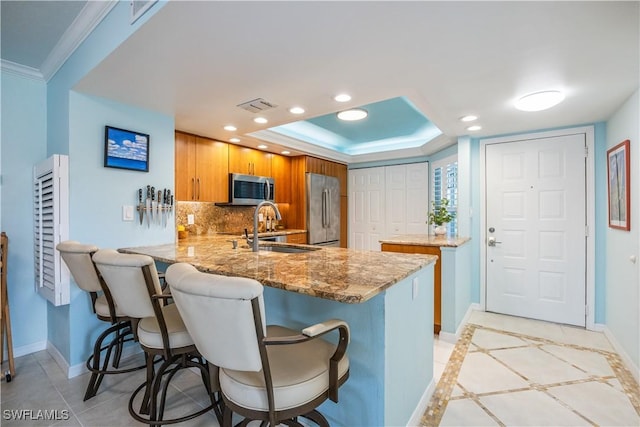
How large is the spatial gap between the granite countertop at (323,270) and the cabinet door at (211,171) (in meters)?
1.60

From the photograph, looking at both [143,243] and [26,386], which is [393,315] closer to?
[143,243]

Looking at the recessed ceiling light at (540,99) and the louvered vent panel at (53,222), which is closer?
the louvered vent panel at (53,222)

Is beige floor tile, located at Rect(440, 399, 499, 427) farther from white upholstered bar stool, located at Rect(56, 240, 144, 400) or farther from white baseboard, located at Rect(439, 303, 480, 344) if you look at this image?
white upholstered bar stool, located at Rect(56, 240, 144, 400)

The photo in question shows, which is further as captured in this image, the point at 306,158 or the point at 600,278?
the point at 306,158

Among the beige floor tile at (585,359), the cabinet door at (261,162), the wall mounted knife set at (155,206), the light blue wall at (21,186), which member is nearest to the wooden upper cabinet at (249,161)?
the cabinet door at (261,162)

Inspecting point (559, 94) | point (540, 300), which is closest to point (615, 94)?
point (559, 94)

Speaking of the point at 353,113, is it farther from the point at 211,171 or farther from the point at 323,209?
the point at 323,209

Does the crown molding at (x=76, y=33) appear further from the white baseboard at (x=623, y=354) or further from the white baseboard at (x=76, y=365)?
the white baseboard at (x=623, y=354)

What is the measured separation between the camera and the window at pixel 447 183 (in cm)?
432

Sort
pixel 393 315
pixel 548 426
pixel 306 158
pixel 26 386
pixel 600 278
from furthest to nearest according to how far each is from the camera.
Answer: pixel 306 158 < pixel 600 278 < pixel 26 386 < pixel 548 426 < pixel 393 315

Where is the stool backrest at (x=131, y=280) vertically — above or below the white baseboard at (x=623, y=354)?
above

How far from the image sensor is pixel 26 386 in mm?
2182

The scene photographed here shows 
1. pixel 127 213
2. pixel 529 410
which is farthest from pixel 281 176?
pixel 529 410

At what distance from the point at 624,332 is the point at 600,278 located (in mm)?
797
